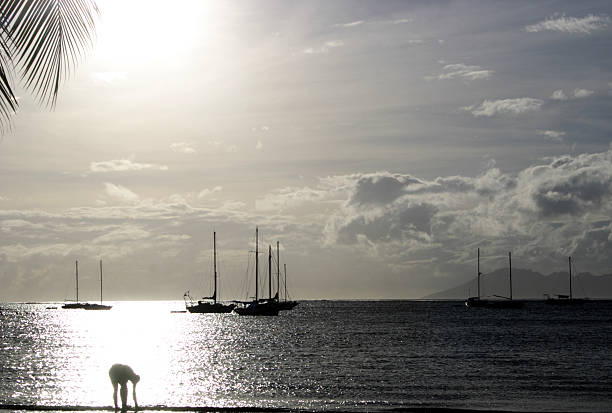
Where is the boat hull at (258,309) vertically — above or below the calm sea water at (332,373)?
below

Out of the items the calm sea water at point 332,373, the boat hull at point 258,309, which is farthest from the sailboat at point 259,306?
the calm sea water at point 332,373

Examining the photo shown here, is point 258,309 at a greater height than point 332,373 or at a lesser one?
lesser

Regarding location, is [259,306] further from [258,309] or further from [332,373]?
[332,373]

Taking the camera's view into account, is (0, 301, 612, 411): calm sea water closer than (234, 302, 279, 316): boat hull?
Yes

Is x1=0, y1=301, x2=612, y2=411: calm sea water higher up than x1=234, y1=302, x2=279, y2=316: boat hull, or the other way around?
x1=0, y1=301, x2=612, y2=411: calm sea water

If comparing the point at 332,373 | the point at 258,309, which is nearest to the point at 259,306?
the point at 258,309

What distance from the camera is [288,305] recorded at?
190 metres

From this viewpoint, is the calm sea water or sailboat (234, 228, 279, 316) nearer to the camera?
the calm sea water

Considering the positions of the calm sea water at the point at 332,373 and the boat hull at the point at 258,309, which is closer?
the calm sea water at the point at 332,373

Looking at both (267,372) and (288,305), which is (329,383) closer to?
(267,372)

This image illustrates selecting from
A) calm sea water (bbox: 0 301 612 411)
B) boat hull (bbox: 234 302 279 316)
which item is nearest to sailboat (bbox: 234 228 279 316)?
boat hull (bbox: 234 302 279 316)

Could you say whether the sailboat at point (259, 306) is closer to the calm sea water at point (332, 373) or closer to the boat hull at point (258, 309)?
the boat hull at point (258, 309)

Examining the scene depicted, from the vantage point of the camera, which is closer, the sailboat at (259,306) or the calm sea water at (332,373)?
the calm sea water at (332,373)

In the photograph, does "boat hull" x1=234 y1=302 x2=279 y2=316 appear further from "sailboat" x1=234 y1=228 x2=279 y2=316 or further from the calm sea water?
the calm sea water
